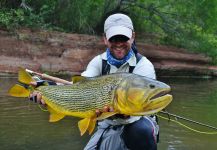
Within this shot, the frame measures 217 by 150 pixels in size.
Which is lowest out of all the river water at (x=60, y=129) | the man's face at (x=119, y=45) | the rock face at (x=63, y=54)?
the river water at (x=60, y=129)

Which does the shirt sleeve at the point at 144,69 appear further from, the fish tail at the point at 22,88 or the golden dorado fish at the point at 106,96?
the fish tail at the point at 22,88

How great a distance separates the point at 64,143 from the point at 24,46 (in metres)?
10.6

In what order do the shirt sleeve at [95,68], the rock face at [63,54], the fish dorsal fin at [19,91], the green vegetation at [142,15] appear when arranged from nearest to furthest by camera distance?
the fish dorsal fin at [19,91] < the shirt sleeve at [95,68] < the rock face at [63,54] < the green vegetation at [142,15]

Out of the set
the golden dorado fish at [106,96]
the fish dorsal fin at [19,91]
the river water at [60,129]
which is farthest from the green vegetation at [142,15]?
the golden dorado fish at [106,96]

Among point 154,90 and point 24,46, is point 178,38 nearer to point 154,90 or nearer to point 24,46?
point 24,46

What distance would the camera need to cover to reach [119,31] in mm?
4605

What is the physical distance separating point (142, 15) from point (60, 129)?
41.9 ft

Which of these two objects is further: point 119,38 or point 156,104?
point 119,38

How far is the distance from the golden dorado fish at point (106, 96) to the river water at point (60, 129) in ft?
8.97

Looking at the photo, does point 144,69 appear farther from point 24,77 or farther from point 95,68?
point 24,77

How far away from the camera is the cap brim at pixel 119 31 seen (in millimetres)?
4605

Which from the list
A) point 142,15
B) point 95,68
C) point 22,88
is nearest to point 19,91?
point 22,88

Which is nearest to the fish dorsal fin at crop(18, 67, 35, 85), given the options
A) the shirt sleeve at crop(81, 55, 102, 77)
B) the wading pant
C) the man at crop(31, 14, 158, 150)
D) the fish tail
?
the fish tail

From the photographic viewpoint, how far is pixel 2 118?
9.03 meters
